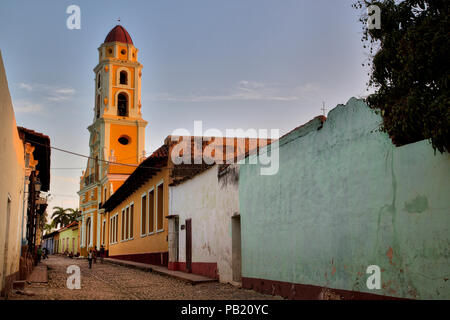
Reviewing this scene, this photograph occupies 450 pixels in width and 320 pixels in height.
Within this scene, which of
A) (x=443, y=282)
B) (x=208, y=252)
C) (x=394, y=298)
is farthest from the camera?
(x=208, y=252)

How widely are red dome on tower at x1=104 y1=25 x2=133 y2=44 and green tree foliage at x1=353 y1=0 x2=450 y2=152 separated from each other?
36.7 metres

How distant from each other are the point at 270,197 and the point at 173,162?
8.10m

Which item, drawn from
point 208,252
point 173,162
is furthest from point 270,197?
point 173,162

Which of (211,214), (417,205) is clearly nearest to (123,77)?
(211,214)

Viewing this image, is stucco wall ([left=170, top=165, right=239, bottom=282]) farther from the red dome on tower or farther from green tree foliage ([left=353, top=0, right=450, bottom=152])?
the red dome on tower

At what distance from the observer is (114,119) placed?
3844cm

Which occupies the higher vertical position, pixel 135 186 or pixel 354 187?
pixel 135 186

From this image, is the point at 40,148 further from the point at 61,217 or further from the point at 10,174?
the point at 61,217

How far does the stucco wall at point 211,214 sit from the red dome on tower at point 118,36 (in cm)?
2752

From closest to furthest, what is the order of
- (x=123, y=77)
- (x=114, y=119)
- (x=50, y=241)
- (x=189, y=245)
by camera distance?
(x=189, y=245)
(x=114, y=119)
(x=123, y=77)
(x=50, y=241)

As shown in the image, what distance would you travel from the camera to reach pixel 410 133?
538cm

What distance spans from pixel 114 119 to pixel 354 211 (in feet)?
110

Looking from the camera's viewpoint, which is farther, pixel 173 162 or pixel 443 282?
pixel 173 162
